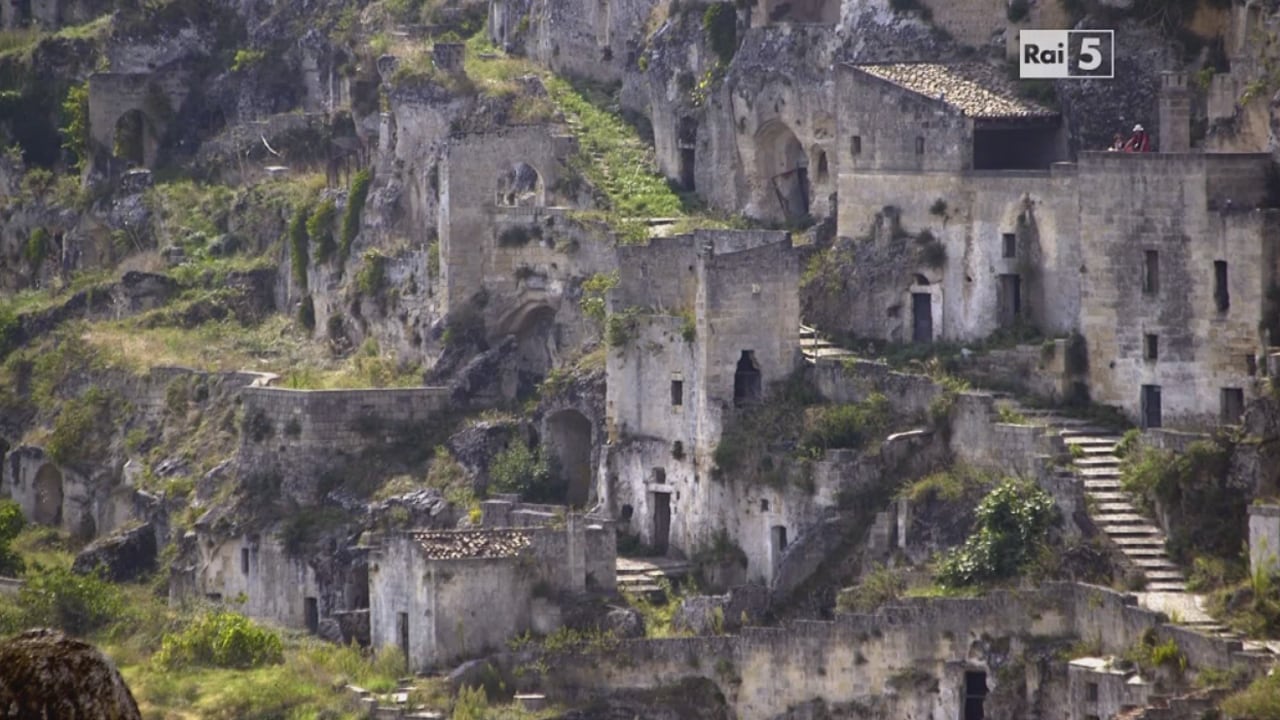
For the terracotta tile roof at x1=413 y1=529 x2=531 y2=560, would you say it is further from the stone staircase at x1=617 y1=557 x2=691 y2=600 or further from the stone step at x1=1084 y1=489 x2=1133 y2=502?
the stone step at x1=1084 y1=489 x2=1133 y2=502

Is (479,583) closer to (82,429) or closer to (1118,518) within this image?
(1118,518)

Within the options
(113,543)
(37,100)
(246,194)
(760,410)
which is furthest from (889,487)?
(37,100)

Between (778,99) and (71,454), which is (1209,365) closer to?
(778,99)

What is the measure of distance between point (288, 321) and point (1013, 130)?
19632 mm

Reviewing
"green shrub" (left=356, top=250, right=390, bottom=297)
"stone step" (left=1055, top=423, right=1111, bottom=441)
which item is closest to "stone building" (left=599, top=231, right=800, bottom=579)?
"stone step" (left=1055, top=423, right=1111, bottom=441)

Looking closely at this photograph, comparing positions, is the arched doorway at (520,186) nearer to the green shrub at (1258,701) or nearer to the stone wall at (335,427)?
the stone wall at (335,427)

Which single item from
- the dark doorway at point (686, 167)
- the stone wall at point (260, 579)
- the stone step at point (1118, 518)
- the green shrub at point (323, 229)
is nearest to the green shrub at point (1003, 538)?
the stone step at point (1118, 518)

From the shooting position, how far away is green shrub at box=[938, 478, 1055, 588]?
38.4m

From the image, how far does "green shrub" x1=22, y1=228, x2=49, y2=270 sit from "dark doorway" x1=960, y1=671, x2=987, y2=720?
3650cm

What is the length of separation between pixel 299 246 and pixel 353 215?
2.20 metres

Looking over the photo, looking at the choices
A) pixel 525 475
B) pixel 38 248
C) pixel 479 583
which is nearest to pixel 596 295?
pixel 525 475

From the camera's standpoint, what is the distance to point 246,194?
211 ft

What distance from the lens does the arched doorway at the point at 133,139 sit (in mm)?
68812

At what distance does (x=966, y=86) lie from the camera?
1816 inches
